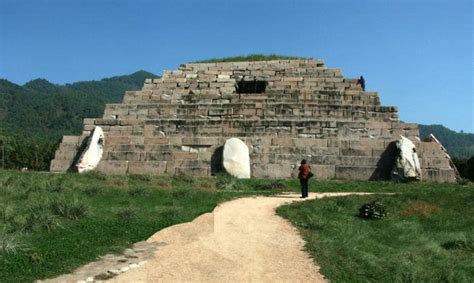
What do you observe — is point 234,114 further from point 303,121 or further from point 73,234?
point 73,234

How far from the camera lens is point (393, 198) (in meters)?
14.2

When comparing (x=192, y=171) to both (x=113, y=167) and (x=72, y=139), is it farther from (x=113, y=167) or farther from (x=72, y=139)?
(x=72, y=139)

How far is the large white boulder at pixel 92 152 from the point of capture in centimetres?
2036

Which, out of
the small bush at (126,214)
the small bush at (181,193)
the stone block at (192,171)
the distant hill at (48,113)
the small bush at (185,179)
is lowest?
the small bush at (126,214)

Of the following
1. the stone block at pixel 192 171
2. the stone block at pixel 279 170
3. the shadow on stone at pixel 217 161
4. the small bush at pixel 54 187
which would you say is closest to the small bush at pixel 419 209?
the stone block at pixel 279 170

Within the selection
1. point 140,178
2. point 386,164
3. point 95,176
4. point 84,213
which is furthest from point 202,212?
point 386,164

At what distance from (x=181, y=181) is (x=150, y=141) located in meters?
5.01

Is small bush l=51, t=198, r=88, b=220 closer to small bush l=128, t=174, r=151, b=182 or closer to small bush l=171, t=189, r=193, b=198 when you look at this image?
small bush l=171, t=189, r=193, b=198

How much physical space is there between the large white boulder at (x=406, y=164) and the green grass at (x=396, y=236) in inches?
86.1

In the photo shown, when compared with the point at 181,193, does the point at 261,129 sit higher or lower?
higher

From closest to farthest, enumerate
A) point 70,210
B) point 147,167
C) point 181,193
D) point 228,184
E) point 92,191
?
point 70,210 → point 92,191 → point 181,193 → point 228,184 → point 147,167

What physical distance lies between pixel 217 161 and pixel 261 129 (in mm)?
2861

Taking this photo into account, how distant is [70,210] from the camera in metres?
10.5

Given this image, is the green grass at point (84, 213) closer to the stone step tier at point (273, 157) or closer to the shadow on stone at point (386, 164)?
the stone step tier at point (273, 157)
